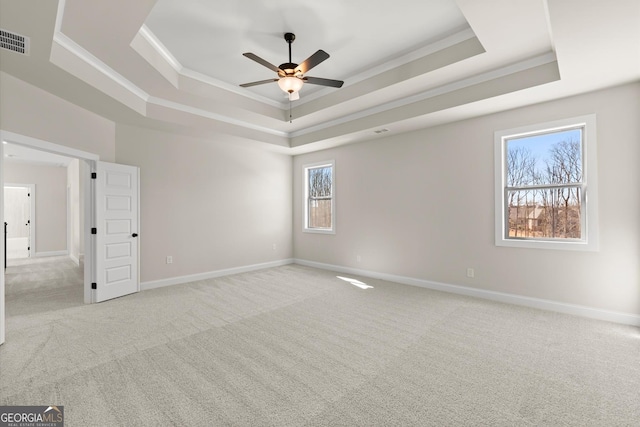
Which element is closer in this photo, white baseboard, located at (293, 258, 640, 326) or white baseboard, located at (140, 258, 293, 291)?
white baseboard, located at (293, 258, 640, 326)

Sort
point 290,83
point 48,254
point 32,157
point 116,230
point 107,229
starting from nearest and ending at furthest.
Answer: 1. point 290,83
2. point 107,229
3. point 116,230
4. point 32,157
5. point 48,254

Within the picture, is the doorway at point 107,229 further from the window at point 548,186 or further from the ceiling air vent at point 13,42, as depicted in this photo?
the window at point 548,186

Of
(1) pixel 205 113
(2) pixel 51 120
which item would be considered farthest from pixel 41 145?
(1) pixel 205 113

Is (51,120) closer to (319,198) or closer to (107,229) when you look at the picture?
(107,229)

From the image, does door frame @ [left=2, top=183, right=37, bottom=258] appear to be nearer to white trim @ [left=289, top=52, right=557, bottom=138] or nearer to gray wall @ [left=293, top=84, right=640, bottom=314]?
gray wall @ [left=293, top=84, right=640, bottom=314]

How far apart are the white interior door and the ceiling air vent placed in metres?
1.92

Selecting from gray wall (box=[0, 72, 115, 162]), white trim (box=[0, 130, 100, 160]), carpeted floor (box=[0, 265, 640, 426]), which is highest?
gray wall (box=[0, 72, 115, 162])

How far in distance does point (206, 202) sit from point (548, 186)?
5553 millimetres

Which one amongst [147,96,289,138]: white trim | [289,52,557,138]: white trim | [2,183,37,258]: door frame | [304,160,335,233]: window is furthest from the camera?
[2,183,37,258]: door frame

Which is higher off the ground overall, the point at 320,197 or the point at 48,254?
the point at 320,197

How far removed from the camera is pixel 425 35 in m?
3.40

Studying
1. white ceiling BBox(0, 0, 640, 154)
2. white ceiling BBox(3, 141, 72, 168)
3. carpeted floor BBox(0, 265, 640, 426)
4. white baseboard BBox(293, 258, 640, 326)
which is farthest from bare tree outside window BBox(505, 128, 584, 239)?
white ceiling BBox(3, 141, 72, 168)

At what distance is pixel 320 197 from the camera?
22.2ft

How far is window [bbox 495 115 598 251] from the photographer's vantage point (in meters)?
3.55
